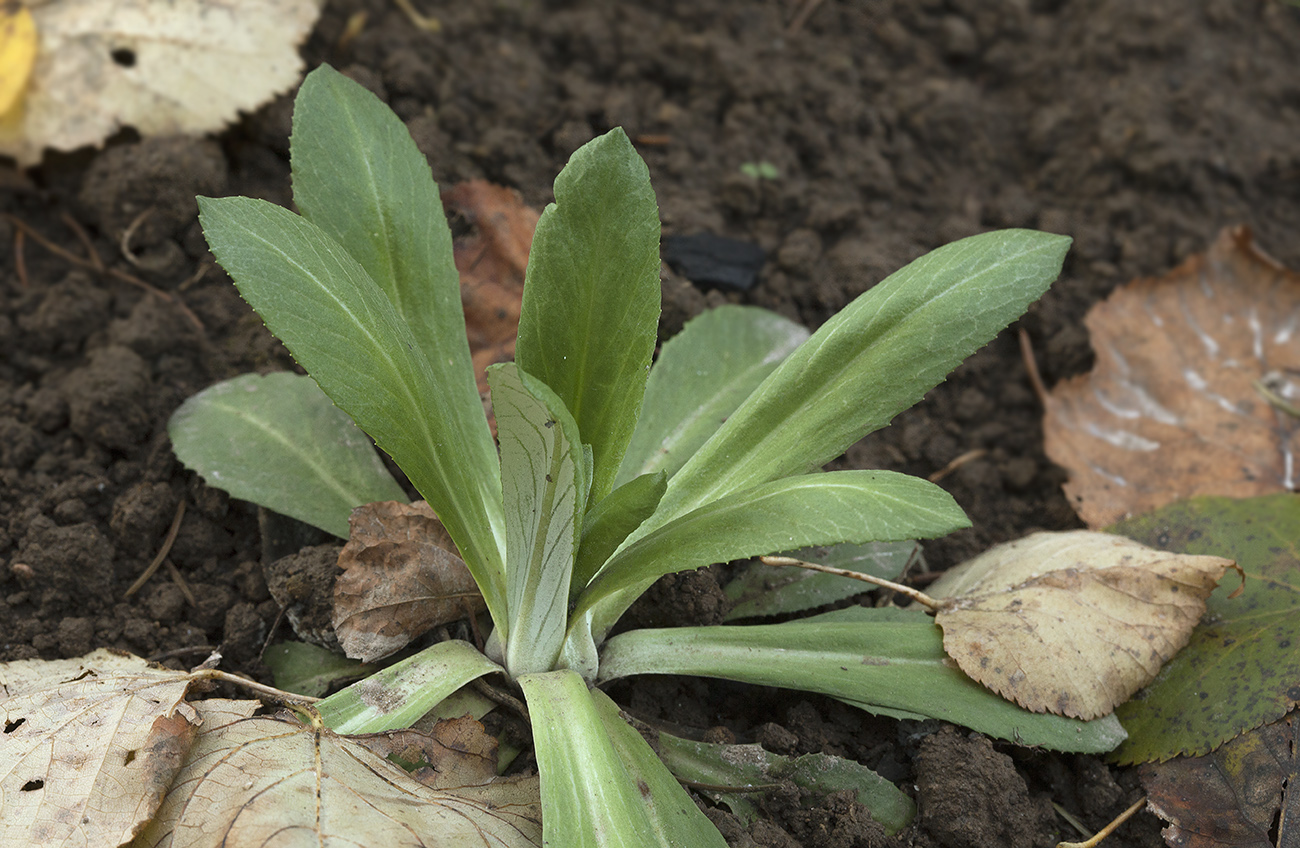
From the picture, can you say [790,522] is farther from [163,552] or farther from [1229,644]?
[163,552]

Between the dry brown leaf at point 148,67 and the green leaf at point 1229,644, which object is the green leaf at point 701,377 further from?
the dry brown leaf at point 148,67

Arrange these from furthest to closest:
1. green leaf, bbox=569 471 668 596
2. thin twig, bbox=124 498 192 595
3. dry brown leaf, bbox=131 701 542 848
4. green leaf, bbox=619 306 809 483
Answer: green leaf, bbox=619 306 809 483 < thin twig, bbox=124 498 192 595 < green leaf, bbox=569 471 668 596 < dry brown leaf, bbox=131 701 542 848

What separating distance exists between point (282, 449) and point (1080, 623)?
4.96 ft

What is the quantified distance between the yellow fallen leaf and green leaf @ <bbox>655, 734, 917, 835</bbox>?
2.20 metres

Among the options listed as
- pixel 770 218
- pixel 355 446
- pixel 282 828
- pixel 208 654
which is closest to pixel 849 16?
pixel 770 218

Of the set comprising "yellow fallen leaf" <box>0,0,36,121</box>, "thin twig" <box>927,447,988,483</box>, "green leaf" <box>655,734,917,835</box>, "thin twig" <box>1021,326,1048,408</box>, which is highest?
"yellow fallen leaf" <box>0,0,36,121</box>

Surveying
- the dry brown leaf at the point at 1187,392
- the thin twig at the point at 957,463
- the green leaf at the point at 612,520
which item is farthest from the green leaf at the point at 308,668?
the dry brown leaf at the point at 1187,392

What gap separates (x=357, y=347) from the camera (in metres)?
1.51

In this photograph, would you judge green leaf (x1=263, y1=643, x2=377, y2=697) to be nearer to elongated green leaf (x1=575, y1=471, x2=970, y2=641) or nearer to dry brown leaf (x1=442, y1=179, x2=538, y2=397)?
elongated green leaf (x1=575, y1=471, x2=970, y2=641)

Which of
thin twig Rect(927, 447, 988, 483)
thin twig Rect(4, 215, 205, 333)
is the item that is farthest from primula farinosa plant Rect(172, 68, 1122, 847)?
thin twig Rect(927, 447, 988, 483)

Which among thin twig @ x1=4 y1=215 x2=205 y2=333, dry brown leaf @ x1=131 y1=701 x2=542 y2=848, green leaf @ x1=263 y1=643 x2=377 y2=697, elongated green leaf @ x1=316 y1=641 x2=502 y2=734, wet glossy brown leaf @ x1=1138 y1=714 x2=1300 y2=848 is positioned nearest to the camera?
dry brown leaf @ x1=131 y1=701 x2=542 y2=848

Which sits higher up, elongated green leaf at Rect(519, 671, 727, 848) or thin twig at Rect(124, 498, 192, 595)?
elongated green leaf at Rect(519, 671, 727, 848)

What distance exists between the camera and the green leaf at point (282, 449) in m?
1.88

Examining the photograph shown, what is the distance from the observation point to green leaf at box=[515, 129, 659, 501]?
1.49m
